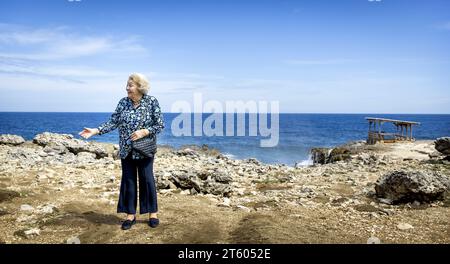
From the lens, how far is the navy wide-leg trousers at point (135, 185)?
6.06 meters

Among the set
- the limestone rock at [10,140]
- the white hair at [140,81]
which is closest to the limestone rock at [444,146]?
the white hair at [140,81]

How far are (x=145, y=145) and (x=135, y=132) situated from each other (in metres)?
0.32

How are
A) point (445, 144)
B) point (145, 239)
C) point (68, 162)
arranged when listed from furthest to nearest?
point (445, 144), point (68, 162), point (145, 239)

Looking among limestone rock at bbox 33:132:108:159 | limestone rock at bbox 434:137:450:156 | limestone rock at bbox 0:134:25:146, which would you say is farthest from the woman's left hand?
limestone rock at bbox 0:134:25:146

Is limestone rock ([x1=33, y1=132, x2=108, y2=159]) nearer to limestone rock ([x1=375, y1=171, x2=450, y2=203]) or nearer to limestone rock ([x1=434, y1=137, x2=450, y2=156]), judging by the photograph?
limestone rock ([x1=375, y1=171, x2=450, y2=203])

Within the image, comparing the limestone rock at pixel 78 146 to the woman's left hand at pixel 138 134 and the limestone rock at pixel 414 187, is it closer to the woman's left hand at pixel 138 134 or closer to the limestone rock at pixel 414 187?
the woman's left hand at pixel 138 134

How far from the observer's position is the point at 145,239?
5594 mm

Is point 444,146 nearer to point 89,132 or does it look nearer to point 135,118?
point 135,118

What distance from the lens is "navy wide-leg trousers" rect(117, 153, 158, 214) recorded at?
239 inches
